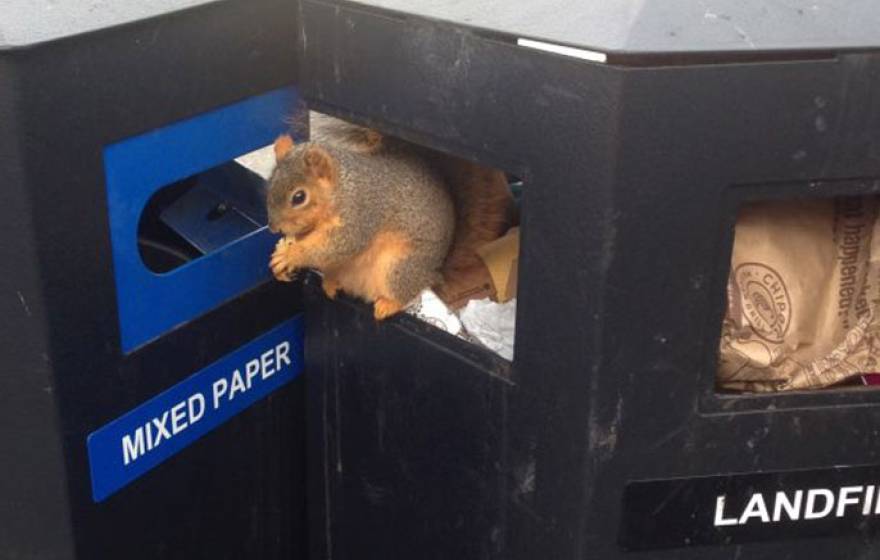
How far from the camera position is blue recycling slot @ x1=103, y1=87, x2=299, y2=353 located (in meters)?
1.66

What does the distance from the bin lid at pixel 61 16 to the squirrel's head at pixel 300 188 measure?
0.33 m

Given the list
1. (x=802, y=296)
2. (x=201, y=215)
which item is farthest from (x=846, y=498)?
(x=201, y=215)

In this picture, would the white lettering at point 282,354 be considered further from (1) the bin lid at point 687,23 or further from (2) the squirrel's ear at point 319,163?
(1) the bin lid at point 687,23

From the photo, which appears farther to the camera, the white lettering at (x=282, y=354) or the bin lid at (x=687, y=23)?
the white lettering at (x=282, y=354)

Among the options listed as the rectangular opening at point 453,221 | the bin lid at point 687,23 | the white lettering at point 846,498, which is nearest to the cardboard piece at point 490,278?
the rectangular opening at point 453,221

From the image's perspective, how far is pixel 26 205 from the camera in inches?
60.1

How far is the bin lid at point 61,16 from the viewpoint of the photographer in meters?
1.48

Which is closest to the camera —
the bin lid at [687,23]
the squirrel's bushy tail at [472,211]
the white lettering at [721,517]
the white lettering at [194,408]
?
the bin lid at [687,23]

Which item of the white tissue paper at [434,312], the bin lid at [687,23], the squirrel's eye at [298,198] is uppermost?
the bin lid at [687,23]

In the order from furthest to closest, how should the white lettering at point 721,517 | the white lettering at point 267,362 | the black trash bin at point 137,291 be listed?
the white lettering at point 267,362 → the white lettering at point 721,517 → the black trash bin at point 137,291

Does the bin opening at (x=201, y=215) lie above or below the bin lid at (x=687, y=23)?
below

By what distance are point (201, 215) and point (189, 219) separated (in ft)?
0.07

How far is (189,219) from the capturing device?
2.09 metres

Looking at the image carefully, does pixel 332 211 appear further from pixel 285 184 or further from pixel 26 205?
pixel 26 205
